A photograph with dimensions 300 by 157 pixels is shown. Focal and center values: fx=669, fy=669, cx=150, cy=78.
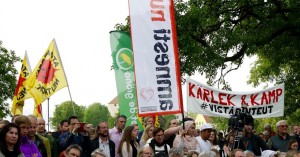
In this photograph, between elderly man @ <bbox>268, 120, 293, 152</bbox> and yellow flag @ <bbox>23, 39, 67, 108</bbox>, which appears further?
yellow flag @ <bbox>23, 39, 67, 108</bbox>

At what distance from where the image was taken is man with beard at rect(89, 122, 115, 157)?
11180mm

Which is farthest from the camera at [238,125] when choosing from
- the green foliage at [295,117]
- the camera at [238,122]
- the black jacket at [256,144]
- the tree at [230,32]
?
the green foliage at [295,117]

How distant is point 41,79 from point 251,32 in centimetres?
814

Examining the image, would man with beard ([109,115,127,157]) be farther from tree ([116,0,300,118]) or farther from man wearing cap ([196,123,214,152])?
tree ([116,0,300,118])

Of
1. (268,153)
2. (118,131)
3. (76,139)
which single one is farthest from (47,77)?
(268,153)

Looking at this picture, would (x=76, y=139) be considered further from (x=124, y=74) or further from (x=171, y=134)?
(x=124, y=74)

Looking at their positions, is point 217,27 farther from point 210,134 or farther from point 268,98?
point 210,134

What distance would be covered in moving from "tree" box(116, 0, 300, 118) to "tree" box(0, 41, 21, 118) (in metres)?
25.6

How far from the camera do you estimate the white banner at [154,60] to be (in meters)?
9.75

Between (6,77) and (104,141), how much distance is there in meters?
37.3

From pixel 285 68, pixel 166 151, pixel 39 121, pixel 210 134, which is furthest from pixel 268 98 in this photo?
pixel 285 68

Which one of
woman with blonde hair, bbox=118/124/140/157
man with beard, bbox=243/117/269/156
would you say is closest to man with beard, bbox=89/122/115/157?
woman with blonde hair, bbox=118/124/140/157

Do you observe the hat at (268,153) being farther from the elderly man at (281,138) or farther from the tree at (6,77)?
the tree at (6,77)

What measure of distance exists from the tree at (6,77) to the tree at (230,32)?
84.1 feet
